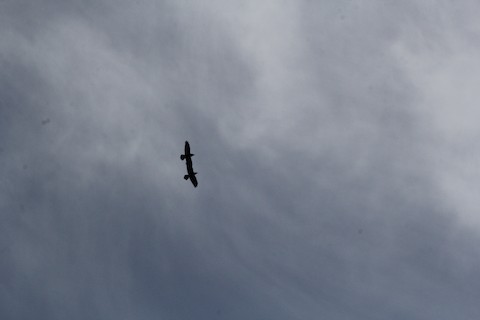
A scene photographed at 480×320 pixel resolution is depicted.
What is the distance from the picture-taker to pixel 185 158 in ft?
384

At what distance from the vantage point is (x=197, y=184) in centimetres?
11975

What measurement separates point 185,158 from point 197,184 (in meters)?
5.27
